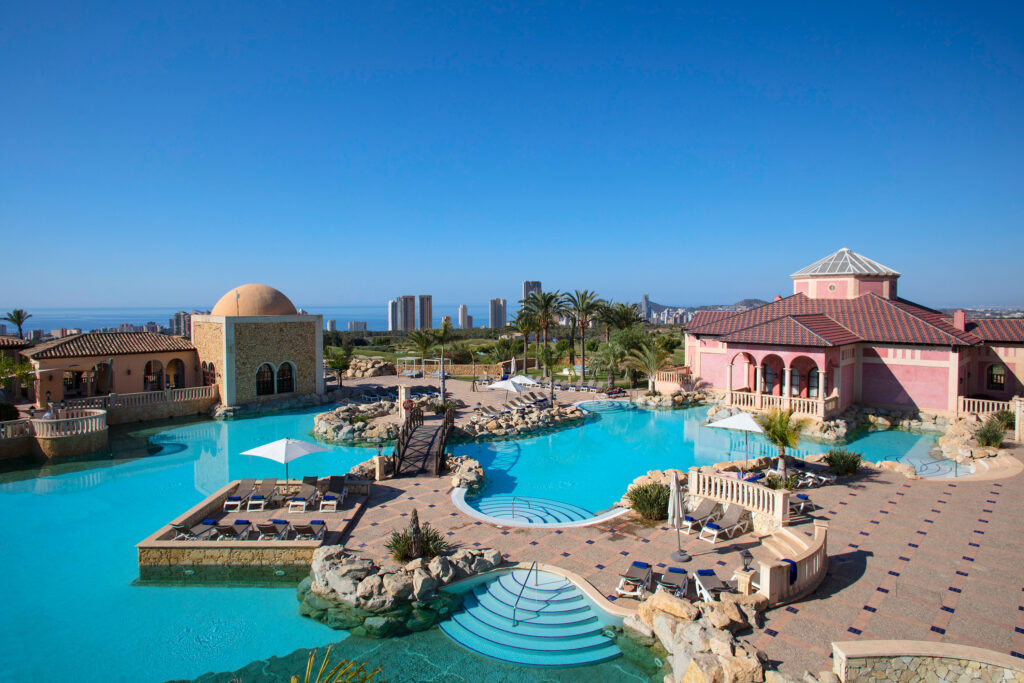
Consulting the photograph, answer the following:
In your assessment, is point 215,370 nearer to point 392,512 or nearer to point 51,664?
point 392,512

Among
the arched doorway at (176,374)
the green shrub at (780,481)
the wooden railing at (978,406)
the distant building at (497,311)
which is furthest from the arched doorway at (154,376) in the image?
the distant building at (497,311)

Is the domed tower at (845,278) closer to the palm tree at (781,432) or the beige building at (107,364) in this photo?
the palm tree at (781,432)

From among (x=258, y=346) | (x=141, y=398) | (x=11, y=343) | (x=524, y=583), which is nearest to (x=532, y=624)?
(x=524, y=583)

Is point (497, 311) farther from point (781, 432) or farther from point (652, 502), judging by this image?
point (652, 502)

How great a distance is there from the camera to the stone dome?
98.5 ft

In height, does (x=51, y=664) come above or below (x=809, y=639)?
below

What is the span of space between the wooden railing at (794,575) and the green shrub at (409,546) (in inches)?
231

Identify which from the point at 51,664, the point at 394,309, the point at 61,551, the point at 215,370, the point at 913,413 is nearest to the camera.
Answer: the point at 51,664

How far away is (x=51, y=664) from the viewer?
9.07 m

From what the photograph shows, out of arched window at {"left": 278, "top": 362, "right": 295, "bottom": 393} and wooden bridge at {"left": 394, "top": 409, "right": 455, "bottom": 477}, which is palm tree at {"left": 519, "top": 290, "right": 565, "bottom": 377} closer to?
arched window at {"left": 278, "top": 362, "right": 295, "bottom": 393}

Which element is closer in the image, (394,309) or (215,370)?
(215,370)

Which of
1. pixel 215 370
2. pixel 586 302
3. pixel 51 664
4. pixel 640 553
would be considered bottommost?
pixel 51 664

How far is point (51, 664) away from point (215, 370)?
22513 millimetres

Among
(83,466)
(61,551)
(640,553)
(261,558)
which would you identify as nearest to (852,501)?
(640,553)
